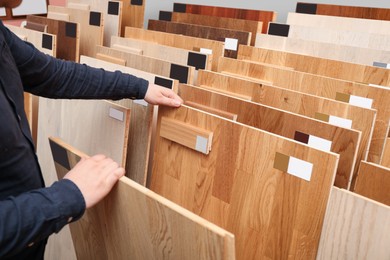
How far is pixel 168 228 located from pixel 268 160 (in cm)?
36

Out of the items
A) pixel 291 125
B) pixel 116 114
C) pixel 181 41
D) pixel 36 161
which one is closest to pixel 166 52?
pixel 181 41

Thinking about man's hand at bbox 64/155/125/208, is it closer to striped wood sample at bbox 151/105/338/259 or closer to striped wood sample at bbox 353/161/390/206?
striped wood sample at bbox 151/105/338/259

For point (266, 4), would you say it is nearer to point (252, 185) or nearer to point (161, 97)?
point (161, 97)

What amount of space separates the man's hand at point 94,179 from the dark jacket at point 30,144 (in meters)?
0.01

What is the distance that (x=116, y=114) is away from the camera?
1155 mm

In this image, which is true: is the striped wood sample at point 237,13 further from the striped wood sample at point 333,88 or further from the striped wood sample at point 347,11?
the striped wood sample at point 333,88

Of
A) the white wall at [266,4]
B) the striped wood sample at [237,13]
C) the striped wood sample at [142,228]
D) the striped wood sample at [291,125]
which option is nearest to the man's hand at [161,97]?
the striped wood sample at [291,125]

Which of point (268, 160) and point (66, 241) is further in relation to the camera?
point (66, 241)

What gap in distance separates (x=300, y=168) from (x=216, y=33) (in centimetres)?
107

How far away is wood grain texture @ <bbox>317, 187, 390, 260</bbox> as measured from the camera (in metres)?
0.79

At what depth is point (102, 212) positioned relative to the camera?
0.79 metres

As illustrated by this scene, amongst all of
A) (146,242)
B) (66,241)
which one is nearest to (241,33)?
(66,241)

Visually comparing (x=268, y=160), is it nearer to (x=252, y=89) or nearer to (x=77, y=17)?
(x=252, y=89)

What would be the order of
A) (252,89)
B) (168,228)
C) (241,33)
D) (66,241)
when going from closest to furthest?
1. (168,228)
2. (252,89)
3. (66,241)
4. (241,33)
